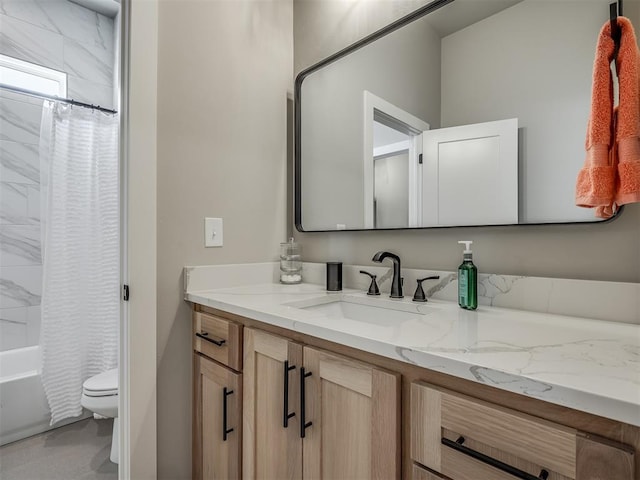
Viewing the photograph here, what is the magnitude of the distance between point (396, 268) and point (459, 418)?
658 mm

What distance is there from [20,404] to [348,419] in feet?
7.21

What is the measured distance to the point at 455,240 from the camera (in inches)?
45.7

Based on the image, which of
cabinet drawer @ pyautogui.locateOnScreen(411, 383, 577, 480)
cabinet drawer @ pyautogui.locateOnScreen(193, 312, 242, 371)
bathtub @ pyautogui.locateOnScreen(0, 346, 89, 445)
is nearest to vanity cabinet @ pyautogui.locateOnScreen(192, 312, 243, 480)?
cabinet drawer @ pyautogui.locateOnScreen(193, 312, 242, 371)

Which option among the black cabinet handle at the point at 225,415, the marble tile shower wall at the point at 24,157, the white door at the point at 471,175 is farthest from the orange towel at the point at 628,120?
the marble tile shower wall at the point at 24,157

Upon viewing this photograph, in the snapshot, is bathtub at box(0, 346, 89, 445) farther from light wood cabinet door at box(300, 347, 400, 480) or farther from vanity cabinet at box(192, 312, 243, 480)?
light wood cabinet door at box(300, 347, 400, 480)

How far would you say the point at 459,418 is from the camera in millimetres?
595

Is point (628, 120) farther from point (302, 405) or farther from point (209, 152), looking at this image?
point (209, 152)

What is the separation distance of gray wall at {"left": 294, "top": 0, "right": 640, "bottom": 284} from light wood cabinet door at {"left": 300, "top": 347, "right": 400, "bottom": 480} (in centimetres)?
58

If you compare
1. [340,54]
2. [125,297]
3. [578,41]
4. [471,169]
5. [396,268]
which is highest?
[340,54]

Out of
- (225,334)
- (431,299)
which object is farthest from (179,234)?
(431,299)

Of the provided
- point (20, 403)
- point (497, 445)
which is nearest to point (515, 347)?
point (497, 445)

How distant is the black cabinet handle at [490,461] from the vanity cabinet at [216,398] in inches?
27.0

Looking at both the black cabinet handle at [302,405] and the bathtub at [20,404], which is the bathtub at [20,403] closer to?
the bathtub at [20,404]

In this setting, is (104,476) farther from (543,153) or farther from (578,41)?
(578,41)
